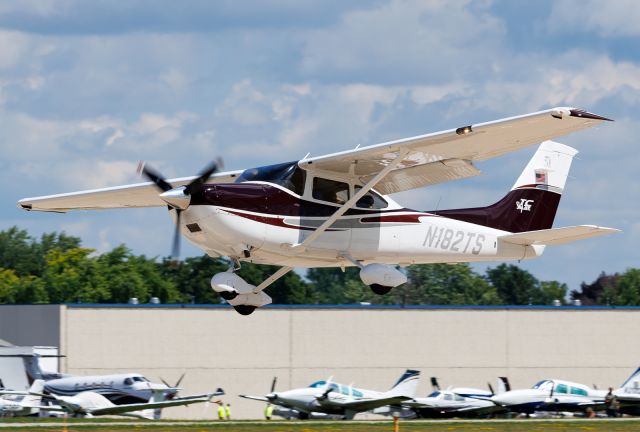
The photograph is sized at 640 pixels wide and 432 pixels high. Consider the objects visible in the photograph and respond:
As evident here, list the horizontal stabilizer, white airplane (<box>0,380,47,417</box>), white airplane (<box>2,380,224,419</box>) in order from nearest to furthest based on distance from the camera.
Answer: the horizontal stabilizer, white airplane (<box>2,380,224,419</box>), white airplane (<box>0,380,47,417</box>)

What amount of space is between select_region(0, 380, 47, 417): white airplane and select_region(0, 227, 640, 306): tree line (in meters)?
48.8

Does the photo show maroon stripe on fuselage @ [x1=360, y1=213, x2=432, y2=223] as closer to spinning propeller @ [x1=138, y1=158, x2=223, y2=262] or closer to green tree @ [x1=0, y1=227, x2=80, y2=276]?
spinning propeller @ [x1=138, y1=158, x2=223, y2=262]

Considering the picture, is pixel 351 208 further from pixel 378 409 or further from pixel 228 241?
pixel 378 409

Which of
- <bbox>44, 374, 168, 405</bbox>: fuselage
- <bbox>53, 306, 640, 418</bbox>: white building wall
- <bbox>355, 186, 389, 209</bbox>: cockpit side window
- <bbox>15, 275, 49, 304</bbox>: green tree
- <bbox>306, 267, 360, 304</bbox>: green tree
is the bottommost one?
<bbox>44, 374, 168, 405</bbox>: fuselage

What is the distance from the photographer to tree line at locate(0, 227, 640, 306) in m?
90.6

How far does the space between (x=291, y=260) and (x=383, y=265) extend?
1613 millimetres

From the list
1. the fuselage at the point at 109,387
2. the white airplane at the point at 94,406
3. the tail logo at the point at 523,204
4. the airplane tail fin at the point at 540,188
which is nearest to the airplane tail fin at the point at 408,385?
the fuselage at the point at 109,387

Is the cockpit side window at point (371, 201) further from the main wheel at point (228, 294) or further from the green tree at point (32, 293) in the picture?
the green tree at point (32, 293)

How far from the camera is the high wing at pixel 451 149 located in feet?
64.7

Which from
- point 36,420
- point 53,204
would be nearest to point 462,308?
point 36,420

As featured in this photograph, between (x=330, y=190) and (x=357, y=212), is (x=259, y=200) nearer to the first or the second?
(x=330, y=190)

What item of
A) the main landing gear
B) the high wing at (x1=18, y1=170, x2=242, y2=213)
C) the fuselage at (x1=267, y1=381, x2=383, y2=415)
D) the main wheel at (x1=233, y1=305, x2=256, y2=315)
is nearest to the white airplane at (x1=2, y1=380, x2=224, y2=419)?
the fuselage at (x1=267, y1=381, x2=383, y2=415)

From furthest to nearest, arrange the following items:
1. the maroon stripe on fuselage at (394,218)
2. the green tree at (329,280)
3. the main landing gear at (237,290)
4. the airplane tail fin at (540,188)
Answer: the green tree at (329,280) → the airplane tail fin at (540,188) → the maroon stripe on fuselage at (394,218) → the main landing gear at (237,290)

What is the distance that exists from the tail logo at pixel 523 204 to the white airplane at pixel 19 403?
42.6ft
